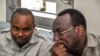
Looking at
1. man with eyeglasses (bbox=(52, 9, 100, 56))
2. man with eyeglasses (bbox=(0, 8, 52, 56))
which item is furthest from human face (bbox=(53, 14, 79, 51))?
man with eyeglasses (bbox=(0, 8, 52, 56))

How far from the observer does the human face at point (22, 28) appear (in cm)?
186

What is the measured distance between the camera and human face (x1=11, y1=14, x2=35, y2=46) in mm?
1855

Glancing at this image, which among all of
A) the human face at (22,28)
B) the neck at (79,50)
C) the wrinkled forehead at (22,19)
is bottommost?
the neck at (79,50)

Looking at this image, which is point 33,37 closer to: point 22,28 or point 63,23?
point 22,28

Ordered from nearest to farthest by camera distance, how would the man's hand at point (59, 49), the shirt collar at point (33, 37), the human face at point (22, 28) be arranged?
the man's hand at point (59, 49), the human face at point (22, 28), the shirt collar at point (33, 37)

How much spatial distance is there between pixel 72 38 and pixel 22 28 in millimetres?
380

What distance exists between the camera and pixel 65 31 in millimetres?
1734

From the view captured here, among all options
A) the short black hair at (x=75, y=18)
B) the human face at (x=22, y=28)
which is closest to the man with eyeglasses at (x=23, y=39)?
the human face at (x=22, y=28)

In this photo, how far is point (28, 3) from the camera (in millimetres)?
2729

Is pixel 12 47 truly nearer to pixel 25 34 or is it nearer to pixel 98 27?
pixel 25 34

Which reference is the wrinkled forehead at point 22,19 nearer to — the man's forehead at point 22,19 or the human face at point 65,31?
the man's forehead at point 22,19

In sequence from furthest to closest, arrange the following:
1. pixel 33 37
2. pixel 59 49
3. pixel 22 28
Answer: pixel 33 37, pixel 22 28, pixel 59 49

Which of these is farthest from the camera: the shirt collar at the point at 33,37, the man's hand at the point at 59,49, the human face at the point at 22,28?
the shirt collar at the point at 33,37

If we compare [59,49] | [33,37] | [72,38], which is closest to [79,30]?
[72,38]
